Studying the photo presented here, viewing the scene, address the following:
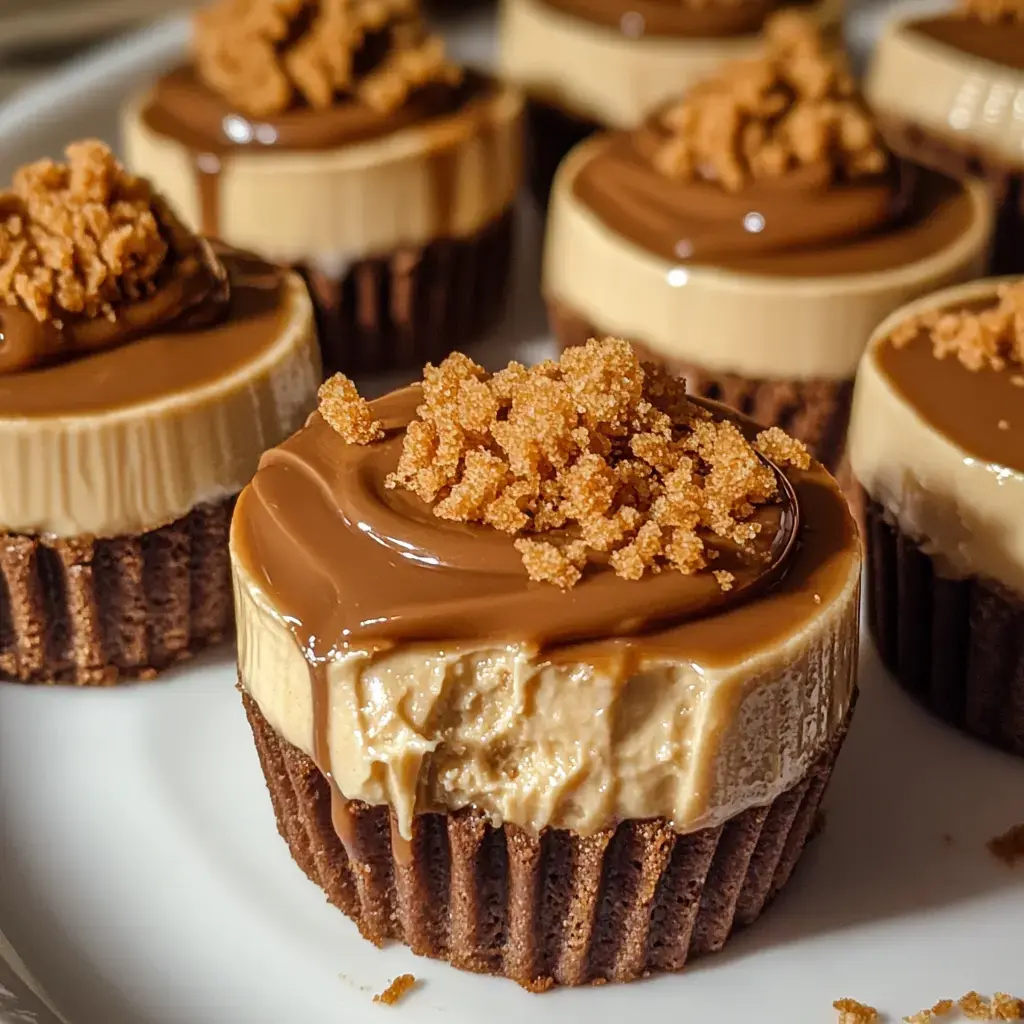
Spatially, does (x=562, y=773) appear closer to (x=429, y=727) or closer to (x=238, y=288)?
(x=429, y=727)

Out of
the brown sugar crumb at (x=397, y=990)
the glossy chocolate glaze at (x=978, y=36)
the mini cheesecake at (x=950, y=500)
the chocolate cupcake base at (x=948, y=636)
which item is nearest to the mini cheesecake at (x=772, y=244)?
the mini cheesecake at (x=950, y=500)

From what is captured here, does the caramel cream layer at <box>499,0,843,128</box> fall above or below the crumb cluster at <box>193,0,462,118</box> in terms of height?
below

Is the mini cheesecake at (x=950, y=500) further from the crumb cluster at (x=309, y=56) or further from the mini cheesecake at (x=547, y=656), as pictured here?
the crumb cluster at (x=309, y=56)

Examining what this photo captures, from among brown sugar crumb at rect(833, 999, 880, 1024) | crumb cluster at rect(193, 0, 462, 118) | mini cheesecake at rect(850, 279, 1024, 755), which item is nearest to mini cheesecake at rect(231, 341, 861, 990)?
brown sugar crumb at rect(833, 999, 880, 1024)

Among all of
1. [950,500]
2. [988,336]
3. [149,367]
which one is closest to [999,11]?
[988,336]

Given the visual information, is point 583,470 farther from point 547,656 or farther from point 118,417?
point 118,417

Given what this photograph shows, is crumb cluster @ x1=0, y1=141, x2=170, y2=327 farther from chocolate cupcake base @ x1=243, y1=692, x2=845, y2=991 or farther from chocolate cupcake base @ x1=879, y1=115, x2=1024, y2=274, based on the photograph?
chocolate cupcake base @ x1=879, y1=115, x2=1024, y2=274
